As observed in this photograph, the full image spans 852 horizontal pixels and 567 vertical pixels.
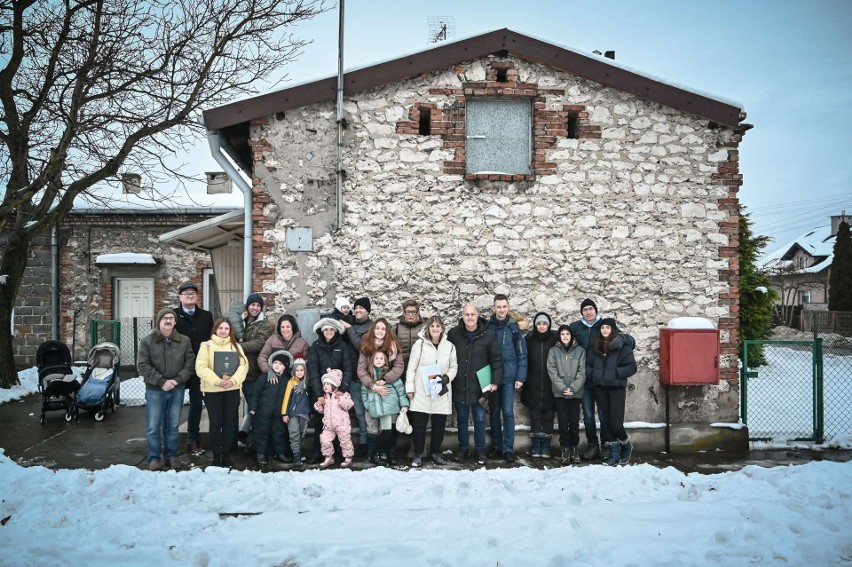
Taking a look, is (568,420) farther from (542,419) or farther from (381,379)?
(381,379)

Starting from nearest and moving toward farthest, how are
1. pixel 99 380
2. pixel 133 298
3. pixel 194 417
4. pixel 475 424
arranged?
pixel 475 424
pixel 194 417
pixel 99 380
pixel 133 298

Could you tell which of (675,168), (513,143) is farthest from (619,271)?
(513,143)

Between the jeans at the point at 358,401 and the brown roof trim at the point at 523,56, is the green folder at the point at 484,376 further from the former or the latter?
the brown roof trim at the point at 523,56

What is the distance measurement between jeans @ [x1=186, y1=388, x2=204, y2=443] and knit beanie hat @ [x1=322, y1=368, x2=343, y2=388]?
1.80 metres

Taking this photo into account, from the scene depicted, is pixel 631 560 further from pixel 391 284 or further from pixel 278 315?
pixel 278 315

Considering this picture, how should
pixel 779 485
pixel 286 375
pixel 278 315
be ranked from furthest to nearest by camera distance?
pixel 278 315 → pixel 286 375 → pixel 779 485

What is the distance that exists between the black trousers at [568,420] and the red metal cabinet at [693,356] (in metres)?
1.36

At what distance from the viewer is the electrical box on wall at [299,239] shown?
265 inches

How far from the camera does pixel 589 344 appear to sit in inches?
247

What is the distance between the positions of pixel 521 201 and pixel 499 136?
938 millimetres

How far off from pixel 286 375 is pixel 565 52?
5313mm

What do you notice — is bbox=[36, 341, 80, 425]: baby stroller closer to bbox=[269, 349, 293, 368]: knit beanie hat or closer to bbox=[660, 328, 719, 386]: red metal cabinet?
bbox=[269, 349, 293, 368]: knit beanie hat

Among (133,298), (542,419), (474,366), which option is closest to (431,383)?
(474,366)

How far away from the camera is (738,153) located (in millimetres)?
6953
